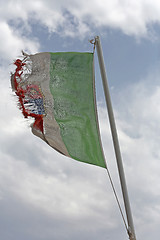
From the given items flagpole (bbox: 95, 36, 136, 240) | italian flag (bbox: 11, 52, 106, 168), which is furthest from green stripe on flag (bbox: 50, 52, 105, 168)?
flagpole (bbox: 95, 36, 136, 240)

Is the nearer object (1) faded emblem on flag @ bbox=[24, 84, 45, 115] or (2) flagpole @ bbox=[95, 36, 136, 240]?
(2) flagpole @ bbox=[95, 36, 136, 240]

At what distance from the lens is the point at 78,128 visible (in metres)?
10.3

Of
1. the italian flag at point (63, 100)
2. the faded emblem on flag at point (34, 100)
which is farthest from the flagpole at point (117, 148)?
the faded emblem on flag at point (34, 100)

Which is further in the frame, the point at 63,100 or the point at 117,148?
the point at 63,100

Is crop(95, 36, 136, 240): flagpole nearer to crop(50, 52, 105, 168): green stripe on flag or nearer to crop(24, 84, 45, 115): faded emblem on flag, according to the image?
crop(50, 52, 105, 168): green stripe on flag

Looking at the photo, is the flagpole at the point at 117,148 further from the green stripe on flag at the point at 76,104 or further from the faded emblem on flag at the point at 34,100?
the faded emblem on flag at the point at 34,100

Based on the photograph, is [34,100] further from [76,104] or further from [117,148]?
A: [117,148]

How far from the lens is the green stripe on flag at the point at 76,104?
10000 mm

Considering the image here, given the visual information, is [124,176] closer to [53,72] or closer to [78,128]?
[78,128]

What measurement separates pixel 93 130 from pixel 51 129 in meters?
1.18

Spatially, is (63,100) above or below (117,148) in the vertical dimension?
above

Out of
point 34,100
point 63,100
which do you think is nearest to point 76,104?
point 63,100

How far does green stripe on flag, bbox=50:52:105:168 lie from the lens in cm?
1000

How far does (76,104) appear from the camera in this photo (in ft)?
34.8
